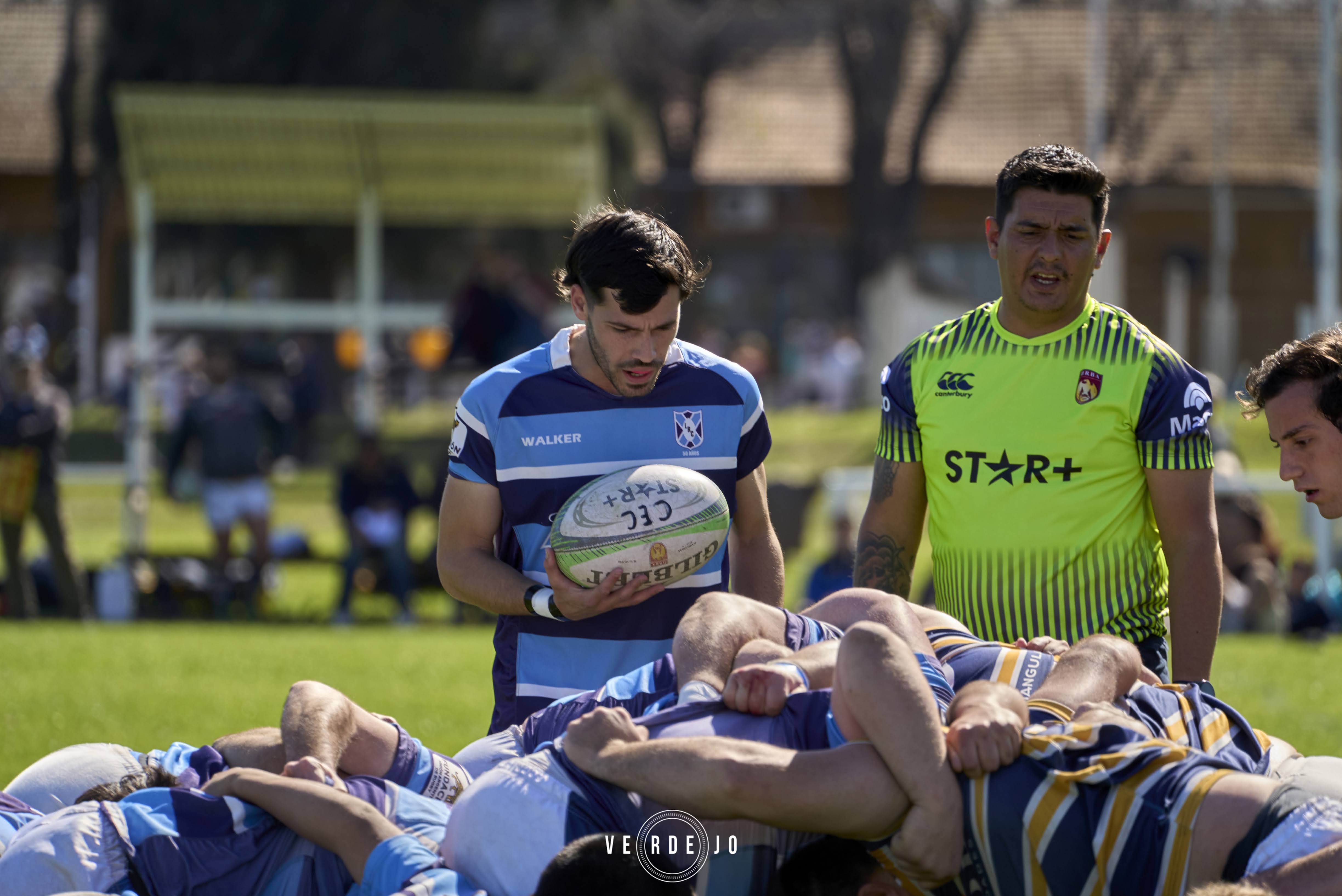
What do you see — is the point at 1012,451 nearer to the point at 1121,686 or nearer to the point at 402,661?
the point at 1121,686

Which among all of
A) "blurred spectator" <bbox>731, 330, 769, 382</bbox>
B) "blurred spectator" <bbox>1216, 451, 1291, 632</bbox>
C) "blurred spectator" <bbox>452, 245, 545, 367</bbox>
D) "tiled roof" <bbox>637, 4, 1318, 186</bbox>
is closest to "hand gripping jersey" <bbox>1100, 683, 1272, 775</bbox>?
"blurred spectator" <bbox>1216, 451, 1291, 632</bbox>

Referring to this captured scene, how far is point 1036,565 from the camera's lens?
487 centimetres

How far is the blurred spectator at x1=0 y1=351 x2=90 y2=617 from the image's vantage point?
13312 mm

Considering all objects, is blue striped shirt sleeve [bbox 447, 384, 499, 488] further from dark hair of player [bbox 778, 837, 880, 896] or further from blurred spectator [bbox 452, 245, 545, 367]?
blurred spectator [bbox 452, 245, 545, 367]

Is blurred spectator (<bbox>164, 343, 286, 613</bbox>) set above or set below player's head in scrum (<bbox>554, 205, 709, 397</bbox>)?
below

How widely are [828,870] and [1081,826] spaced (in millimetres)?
651

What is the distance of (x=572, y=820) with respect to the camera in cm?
380

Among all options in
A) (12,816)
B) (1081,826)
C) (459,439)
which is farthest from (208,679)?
(1081,826)

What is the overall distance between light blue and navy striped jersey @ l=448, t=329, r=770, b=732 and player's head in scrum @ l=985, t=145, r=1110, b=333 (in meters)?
1.02

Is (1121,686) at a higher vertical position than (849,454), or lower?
higher

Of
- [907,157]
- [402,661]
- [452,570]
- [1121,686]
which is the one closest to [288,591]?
[402,661]

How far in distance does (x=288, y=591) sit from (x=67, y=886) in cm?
1253

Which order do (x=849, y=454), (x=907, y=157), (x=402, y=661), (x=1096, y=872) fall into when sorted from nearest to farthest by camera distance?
(x=1096, y=872)
(x=402, y=661)
(x=849, y=454)
(x=907, y=157)

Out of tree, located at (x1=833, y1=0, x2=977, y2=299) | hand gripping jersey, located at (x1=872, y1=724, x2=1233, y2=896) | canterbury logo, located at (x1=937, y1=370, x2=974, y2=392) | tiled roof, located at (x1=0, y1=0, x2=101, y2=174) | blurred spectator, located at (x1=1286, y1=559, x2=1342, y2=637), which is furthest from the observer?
tiled roof, located at (x1=0, y1=0, x2=101, y2=174)
